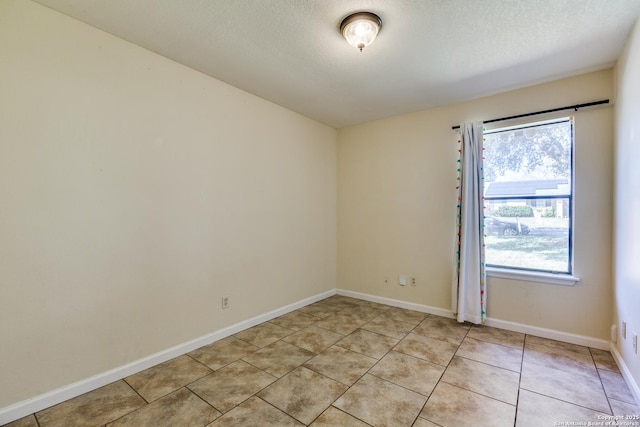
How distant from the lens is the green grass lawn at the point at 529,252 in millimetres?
2916

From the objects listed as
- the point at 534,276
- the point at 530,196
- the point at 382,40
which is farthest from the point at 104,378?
the point at 530,196

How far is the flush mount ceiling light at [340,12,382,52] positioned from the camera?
1.94 metres

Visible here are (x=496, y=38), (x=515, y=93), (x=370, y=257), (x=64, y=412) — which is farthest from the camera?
(x=370, y=257)

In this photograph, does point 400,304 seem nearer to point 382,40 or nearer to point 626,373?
point 626,373

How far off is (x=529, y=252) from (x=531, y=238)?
15cm

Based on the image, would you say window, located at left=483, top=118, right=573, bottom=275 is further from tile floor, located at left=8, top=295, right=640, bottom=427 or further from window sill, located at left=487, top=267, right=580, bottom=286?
tile floor, located at left=8, top=295, right=640, bottom=427

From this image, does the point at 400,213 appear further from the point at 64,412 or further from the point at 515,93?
the point at 64,412

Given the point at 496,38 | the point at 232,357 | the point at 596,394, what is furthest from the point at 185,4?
the point at 596,394

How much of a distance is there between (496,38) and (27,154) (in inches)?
134

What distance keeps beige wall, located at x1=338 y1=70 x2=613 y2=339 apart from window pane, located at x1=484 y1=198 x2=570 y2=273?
0.15 metres

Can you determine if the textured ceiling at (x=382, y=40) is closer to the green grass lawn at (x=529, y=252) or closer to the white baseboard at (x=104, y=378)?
the green grass lawn at (x=529, y=252)

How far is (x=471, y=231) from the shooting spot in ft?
10.6

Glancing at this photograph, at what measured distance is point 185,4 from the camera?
188cm

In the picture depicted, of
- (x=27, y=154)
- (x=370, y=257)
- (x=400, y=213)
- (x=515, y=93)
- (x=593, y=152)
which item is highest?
(x=515, y=93)
